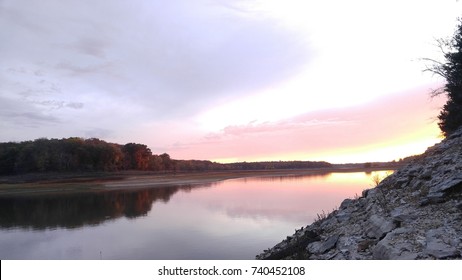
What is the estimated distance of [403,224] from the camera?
30.2 feet

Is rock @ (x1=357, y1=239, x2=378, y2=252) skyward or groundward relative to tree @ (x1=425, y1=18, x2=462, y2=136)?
groundward

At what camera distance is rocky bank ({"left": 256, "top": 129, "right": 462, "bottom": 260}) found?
7718mm

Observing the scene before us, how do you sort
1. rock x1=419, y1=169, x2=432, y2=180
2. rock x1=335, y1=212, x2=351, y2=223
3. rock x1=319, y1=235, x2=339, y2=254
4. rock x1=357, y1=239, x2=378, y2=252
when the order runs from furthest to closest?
rock x1=335, y1=212, x2=351, y2=223
rock x1=419, y1=169, x2=432, y2=180
rock x1=319, y1=235, x2=339, y2=254
rock x1=357, y1=239, x2=378, y2=252

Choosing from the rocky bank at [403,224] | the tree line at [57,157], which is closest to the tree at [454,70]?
the rocky bank at [403,224]

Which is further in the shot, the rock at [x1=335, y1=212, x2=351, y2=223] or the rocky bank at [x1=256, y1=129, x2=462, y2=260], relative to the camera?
the rock at [x1=335, y1=212, x2=351, y2=223]

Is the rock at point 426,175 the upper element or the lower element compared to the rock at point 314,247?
upper

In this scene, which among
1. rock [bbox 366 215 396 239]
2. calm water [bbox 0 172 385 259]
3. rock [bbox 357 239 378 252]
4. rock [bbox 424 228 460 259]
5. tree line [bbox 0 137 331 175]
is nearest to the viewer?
rock [bbox 424 228 460 259]

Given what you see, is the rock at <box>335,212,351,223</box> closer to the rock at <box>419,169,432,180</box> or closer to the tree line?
the rock at <box>419,169,432,180</box>

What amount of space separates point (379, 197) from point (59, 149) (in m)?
107

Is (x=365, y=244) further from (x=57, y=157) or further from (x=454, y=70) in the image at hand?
(x=57, y=157)

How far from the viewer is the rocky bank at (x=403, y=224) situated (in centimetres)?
772

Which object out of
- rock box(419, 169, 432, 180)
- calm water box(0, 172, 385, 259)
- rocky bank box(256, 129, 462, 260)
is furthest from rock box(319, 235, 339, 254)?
calm water box(0, 172, 385, 259)

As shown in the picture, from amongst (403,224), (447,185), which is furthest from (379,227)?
(447,185)

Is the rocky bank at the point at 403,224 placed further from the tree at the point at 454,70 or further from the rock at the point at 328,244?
the tree at the point at 454,70
